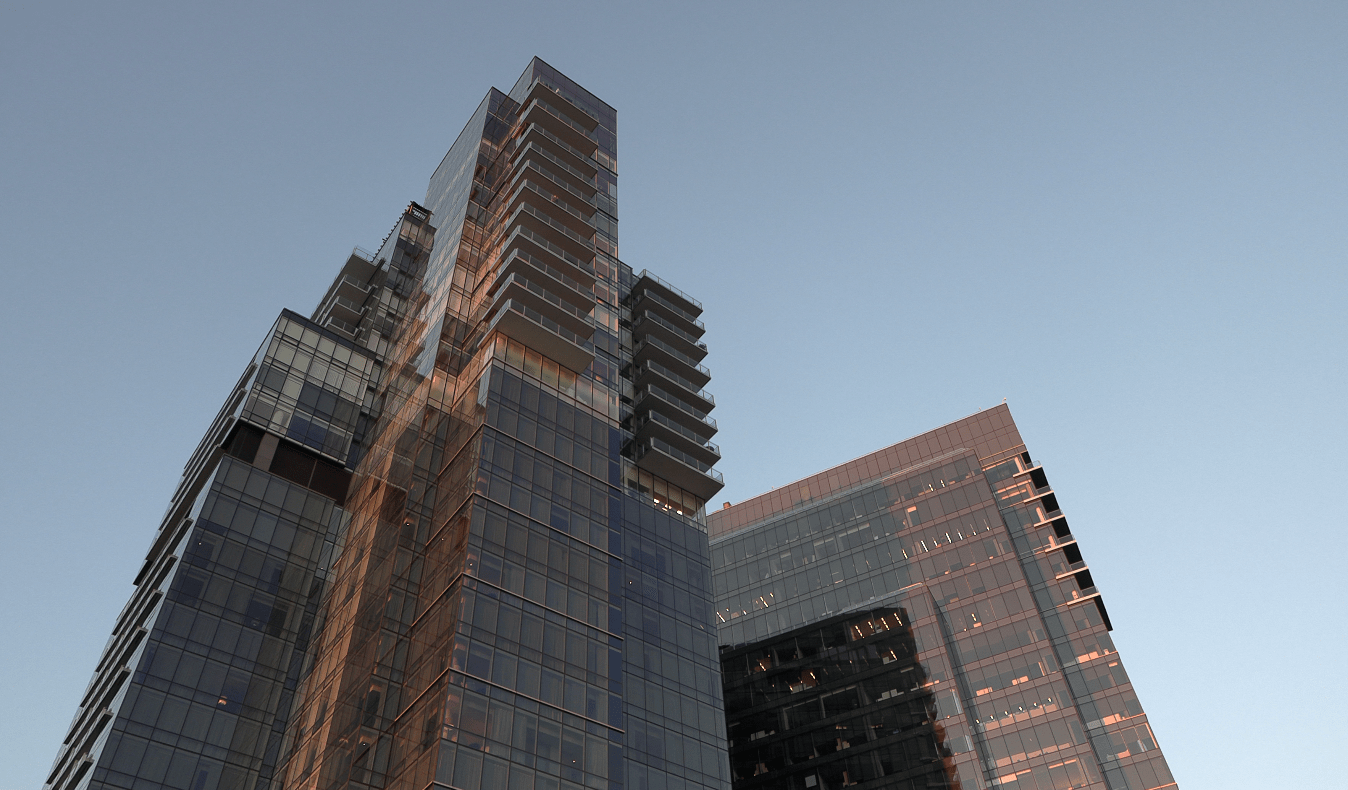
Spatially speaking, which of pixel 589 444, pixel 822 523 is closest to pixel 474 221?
pixel 589 444

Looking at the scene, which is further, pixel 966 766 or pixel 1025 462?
pixel 1025 462

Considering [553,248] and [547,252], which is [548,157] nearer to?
[553,248]

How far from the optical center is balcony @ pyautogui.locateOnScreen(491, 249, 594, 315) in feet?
277

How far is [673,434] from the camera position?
8888 cm

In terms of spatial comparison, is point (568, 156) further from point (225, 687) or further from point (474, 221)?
point (225, 687)

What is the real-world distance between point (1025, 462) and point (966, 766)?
120 ft

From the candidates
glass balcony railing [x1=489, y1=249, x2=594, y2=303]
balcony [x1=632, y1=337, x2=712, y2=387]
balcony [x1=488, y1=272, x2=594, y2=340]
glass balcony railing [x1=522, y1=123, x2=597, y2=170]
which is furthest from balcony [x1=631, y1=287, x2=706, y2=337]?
balcony [x1=488, y1=272, x2=594, y2=340]

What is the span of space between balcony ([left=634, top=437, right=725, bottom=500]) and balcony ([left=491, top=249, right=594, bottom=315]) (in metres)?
12.3

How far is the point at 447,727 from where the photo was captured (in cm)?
5688

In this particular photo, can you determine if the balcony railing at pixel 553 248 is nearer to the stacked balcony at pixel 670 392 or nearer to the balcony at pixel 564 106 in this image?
the stacked balcony at pixel 670 392

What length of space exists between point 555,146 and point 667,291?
17561 mm

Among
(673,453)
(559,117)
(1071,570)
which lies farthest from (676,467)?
(1071,570)

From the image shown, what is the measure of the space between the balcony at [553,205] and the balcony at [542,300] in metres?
9.75

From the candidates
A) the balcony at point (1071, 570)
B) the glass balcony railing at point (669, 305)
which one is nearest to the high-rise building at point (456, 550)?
the glass balcony railing at point (669, 305)
